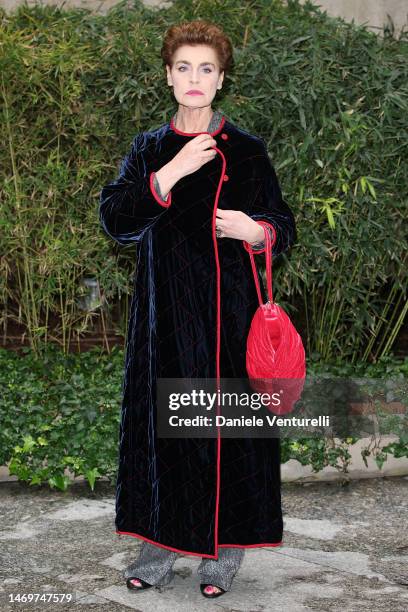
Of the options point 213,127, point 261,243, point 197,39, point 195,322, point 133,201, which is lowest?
point 195,322

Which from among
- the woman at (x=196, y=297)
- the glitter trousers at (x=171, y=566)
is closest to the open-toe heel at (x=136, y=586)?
the glitter trousers at (x=171, y=566)

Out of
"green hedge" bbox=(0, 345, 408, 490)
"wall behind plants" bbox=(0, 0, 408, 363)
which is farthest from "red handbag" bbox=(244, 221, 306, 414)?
"wall behind plants" bbox=(0, 0, 408, 363)

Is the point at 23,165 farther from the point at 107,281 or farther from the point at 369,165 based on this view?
the point at 369,165

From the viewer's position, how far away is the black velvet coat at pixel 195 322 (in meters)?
3.43

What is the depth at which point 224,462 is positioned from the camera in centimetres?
347

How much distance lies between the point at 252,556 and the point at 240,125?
8.23ft

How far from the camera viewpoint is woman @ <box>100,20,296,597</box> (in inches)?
133

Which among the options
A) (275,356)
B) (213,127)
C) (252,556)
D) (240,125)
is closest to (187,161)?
(213,127)

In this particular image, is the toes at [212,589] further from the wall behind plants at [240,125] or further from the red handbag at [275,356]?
the wall behind plants at [240,125]

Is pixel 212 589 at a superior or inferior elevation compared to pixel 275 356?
inferior

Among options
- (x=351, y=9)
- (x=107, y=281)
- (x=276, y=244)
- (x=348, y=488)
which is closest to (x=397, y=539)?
(x=348, y=488)

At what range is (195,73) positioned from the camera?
3.32 metres

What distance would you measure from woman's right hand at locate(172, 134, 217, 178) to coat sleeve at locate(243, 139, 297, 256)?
0.29m

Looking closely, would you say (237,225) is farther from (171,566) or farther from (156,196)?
(171,566)
